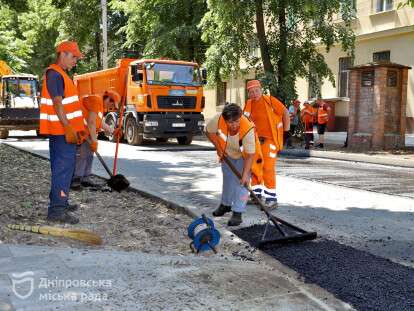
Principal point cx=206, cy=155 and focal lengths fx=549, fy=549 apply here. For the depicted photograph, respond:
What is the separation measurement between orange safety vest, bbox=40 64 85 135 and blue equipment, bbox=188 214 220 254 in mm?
1654

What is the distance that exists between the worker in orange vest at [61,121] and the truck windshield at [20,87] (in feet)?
59.0

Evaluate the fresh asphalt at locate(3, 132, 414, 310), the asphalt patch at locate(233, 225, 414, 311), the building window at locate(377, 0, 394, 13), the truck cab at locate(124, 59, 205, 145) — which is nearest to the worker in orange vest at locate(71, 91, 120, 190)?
the fresh asphalt at locate(3, 132, 414, 310)

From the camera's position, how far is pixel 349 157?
→ 14164 mm

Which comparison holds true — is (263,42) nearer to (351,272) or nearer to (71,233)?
(71,233)

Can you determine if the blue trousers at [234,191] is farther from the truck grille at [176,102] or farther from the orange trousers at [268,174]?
the truck grille at [176,102]

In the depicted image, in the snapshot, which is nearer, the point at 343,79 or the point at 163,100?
the point at 163,100

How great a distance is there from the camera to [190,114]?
17.7 metres

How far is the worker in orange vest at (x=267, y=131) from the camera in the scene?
22.6 feet

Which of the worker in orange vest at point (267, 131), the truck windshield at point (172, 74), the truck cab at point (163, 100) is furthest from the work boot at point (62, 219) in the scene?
the truck windshield at point (172, 74)

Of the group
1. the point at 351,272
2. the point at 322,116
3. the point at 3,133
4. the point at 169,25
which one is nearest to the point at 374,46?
the point at 322,116

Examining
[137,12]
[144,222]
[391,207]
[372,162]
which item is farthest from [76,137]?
[137,12]

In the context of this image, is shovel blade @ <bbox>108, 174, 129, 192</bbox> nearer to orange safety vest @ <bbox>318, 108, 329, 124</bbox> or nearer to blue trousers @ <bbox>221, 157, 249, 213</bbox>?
blue trousers @ <bbox>221, 157, 249, 213</bbox>

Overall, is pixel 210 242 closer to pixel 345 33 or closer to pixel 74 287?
pixel 74 287

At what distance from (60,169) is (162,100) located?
Result: 465 inches
